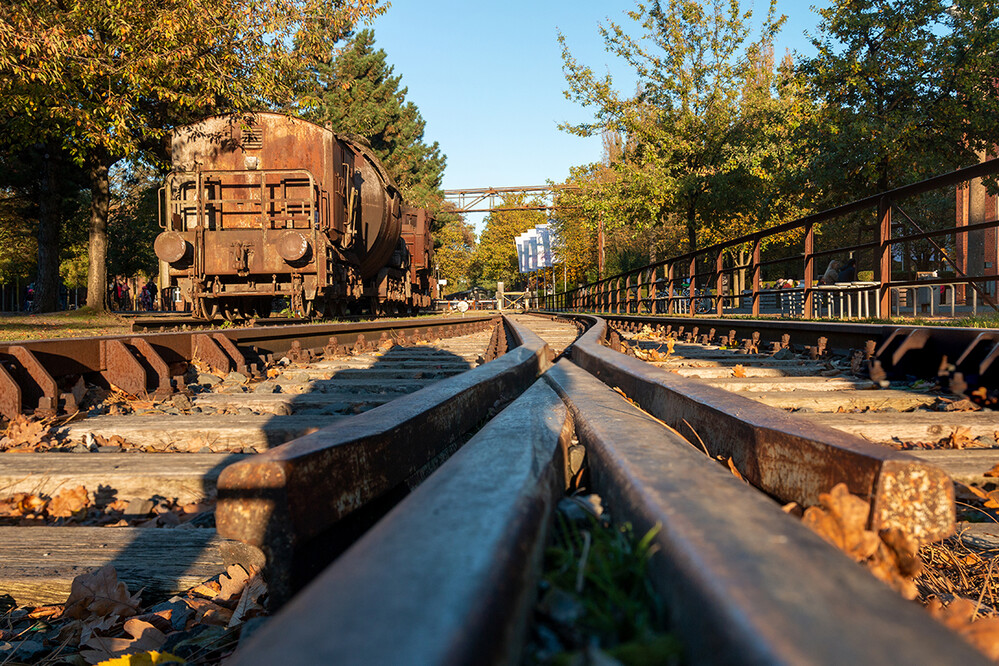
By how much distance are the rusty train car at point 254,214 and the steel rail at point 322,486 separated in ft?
27.0

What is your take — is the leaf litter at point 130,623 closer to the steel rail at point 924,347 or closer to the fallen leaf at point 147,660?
the fallen leaf at point 147,660

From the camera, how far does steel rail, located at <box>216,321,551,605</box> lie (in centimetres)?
109

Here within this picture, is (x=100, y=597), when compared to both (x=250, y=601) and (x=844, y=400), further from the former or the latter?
(x=844, y=400)

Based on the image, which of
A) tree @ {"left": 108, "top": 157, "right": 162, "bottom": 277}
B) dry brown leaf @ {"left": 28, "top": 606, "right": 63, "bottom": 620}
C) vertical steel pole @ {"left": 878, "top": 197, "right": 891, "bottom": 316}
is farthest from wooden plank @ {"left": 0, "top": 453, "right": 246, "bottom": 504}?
tree @ {"left": 108, "top": 157, "right": 162, "bottom": 277}

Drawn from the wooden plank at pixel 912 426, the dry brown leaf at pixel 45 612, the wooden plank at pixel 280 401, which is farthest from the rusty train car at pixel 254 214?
the dry brown leaf at pixel 45 612

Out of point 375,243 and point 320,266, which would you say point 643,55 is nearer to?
point 375,243

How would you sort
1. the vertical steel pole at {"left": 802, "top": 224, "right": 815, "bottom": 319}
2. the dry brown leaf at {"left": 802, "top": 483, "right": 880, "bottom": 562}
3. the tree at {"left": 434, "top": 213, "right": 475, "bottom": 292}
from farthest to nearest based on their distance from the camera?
the tree at {"left": 434, "top": 213, "right": 475, "bottom": 292} → the vertical steel pole at {"left": 802, "top": 224, "right": 815, "bottom": 319} → the dry brown leaf at {"left": 802, "top": 483, "right": 880, "bottom": 562}

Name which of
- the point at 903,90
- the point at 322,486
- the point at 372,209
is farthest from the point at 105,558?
the point at 903,90

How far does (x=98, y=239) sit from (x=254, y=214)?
31.8 feet

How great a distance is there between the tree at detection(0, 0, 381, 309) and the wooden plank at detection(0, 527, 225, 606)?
35.3 ft

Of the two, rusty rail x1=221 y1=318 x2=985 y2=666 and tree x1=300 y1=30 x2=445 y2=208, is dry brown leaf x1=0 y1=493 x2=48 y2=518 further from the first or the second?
tree x1=300 y1=30 x2=445 y2=208

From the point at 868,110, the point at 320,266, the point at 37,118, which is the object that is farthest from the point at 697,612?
the point at 868,110

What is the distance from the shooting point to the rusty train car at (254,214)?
9719 millimetres

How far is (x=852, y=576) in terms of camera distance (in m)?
0.62
